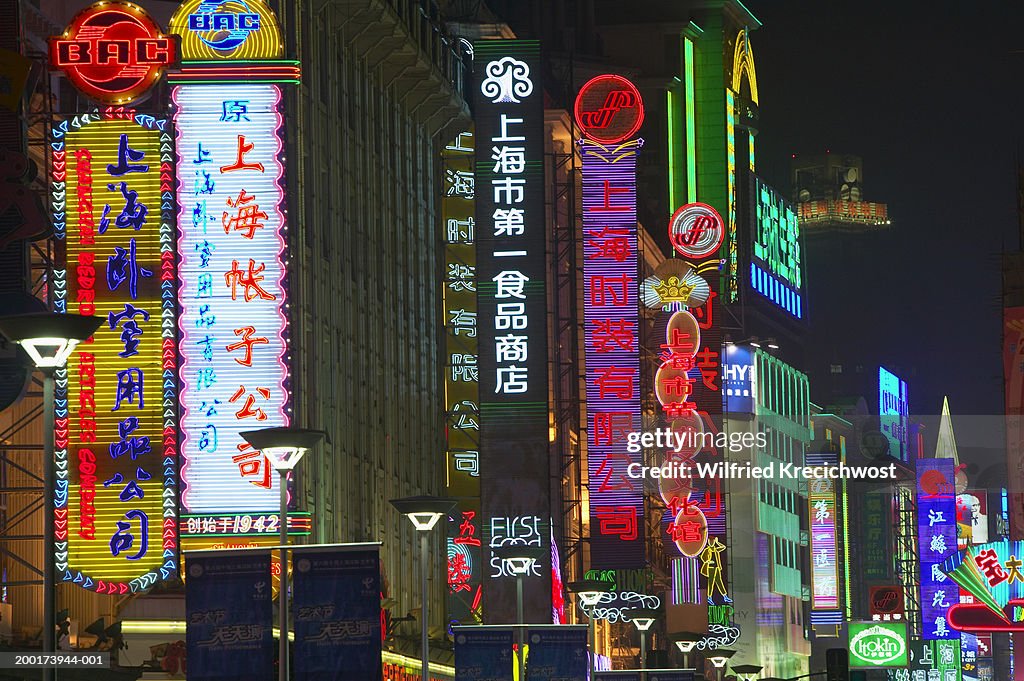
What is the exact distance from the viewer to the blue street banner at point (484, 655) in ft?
109

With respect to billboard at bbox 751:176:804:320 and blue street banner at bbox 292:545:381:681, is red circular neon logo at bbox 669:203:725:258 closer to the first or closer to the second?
billboard at bbox 751:176:804:320

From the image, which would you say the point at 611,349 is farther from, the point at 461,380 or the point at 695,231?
the point at 695,231

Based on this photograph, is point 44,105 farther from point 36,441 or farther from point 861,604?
point 861,604

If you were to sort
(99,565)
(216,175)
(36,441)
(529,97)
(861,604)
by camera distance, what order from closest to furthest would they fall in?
(99,565), (216,175), (36,441), (529,97), (861,604)

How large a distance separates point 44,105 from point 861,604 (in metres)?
139

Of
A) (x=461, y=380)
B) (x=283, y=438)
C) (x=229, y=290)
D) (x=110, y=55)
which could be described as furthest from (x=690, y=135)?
(x=283, y=438)

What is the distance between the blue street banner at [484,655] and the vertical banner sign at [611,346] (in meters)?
28.1

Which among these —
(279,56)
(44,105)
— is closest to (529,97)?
(279,56)

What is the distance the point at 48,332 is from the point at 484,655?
518 inches

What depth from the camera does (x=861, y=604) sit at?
168 metres

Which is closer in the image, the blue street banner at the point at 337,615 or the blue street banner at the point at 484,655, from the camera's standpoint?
the blue street banner at the point at 337,615

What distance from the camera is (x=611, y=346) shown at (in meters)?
62.1

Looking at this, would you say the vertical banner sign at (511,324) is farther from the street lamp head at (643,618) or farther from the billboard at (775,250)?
the billboard at (775,250)

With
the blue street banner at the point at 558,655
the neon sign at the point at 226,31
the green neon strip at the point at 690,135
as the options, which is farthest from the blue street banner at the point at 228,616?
the green neon strip at the point at 690,135
